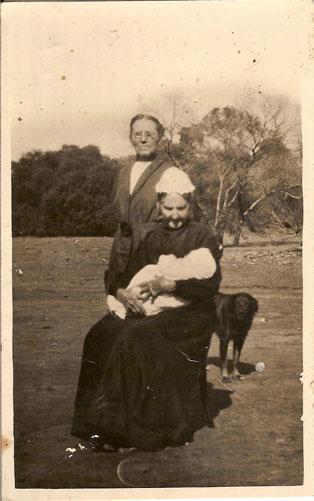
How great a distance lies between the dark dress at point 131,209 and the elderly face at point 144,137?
3.0 inches

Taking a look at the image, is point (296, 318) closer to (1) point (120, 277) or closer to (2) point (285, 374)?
(2) point (285, 374)

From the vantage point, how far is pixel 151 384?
153 inches

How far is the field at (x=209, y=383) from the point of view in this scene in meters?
→ 3.92

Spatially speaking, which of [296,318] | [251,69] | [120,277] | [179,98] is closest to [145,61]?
[179,98]

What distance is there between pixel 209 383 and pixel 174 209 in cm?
107

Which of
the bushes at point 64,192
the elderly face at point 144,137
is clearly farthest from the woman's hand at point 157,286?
the elderly face at point 144,137

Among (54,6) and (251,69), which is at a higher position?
(54,6)

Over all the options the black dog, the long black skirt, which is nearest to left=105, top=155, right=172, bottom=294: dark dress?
the long black skirt

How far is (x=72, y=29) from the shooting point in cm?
396

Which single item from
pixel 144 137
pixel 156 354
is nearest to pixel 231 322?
pixel 156 354

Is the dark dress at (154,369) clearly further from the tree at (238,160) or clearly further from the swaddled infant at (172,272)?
the tree at (238,160)

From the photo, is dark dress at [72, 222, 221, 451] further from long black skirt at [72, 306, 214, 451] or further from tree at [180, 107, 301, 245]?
tree at [180, 107, 301, 245]

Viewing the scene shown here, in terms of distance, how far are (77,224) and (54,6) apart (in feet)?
4.38

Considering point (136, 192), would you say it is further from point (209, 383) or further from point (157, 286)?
point (209, 383)
